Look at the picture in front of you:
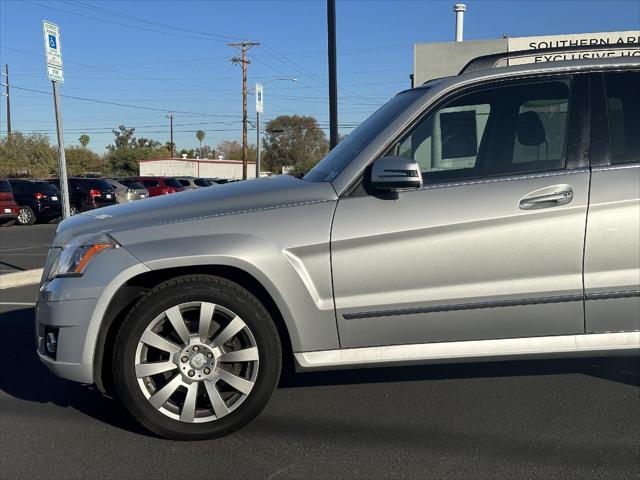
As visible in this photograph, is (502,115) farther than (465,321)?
Yes

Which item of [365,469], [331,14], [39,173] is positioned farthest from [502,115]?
[39,173]

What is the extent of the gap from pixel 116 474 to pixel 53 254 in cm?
136

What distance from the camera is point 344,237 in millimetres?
3221

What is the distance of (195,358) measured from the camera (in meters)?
3.28

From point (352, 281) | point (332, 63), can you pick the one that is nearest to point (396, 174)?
point (352, 281)

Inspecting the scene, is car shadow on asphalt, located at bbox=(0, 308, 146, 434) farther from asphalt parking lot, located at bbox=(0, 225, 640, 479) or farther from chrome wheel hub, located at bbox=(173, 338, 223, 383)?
chrome wheel hub, located at bbox=(173, 338, 223, 383)

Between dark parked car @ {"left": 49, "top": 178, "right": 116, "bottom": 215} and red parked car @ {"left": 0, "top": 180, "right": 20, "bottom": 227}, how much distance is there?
2.56 m

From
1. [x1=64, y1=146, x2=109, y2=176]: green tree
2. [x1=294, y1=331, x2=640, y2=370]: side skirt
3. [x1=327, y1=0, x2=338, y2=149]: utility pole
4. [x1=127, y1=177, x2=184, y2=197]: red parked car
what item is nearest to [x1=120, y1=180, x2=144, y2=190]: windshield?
[x1=127, y1=177, x2=184, y2=197]: red parked car

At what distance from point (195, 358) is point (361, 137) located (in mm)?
1656

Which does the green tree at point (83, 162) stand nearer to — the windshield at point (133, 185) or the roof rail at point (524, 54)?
the windshield at point (133, 185)

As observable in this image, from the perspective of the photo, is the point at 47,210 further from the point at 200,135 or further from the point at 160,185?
the point at 200,135

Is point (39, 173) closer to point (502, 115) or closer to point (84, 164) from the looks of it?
point (84, 164)

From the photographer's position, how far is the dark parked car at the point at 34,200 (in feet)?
69.2

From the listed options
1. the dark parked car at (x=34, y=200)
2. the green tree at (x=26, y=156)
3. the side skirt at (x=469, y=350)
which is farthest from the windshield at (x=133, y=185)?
the green tree at (x=26, y=156)
